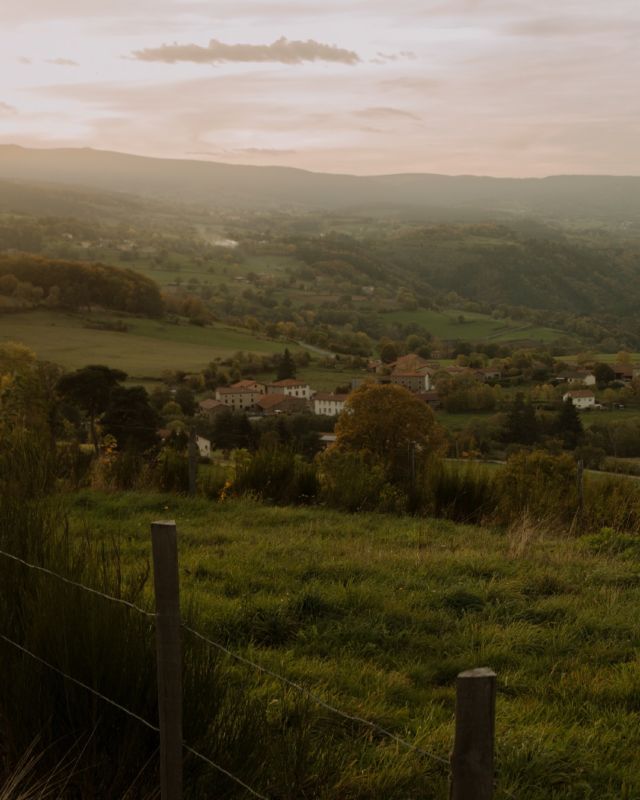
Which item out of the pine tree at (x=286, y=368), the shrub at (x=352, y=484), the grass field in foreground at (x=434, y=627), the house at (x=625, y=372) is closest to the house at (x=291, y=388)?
the pine tree at (x=286, y=368)

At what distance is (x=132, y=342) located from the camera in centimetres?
6388

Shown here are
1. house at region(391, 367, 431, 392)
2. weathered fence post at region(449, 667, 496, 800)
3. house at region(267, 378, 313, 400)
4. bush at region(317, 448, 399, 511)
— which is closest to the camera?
weathered fence post at region(449, 667, 496, 800)

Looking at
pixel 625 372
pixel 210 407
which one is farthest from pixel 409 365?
pixel 210 407

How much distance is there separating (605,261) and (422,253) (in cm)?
3571

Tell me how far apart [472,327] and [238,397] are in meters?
62.8

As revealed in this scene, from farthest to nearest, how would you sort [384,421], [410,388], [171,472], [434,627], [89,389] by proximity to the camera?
[410,388], [384,421], [89,389], [171,472], [434,627]

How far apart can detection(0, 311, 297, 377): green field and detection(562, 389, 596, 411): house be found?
82.4 feet

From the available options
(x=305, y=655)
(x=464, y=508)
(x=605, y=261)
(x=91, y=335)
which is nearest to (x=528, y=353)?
(x=91, y=335)

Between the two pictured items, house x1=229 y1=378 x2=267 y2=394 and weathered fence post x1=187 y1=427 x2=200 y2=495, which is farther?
house x1=229 y1=378 x2=267 y2=394

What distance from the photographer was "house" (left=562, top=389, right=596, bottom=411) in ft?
190

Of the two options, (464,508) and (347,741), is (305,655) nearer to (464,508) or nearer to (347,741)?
(347,741)

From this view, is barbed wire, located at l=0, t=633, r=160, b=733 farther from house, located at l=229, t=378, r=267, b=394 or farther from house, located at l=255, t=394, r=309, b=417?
house, located at l=229, t=378, r=267, b=394

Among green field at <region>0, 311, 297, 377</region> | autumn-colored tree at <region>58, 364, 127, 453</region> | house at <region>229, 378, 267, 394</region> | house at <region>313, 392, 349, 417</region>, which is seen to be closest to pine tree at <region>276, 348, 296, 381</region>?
house at <region>229, 378, 267, 394</region>

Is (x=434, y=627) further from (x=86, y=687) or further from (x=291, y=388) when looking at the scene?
(x=291, y=388)
